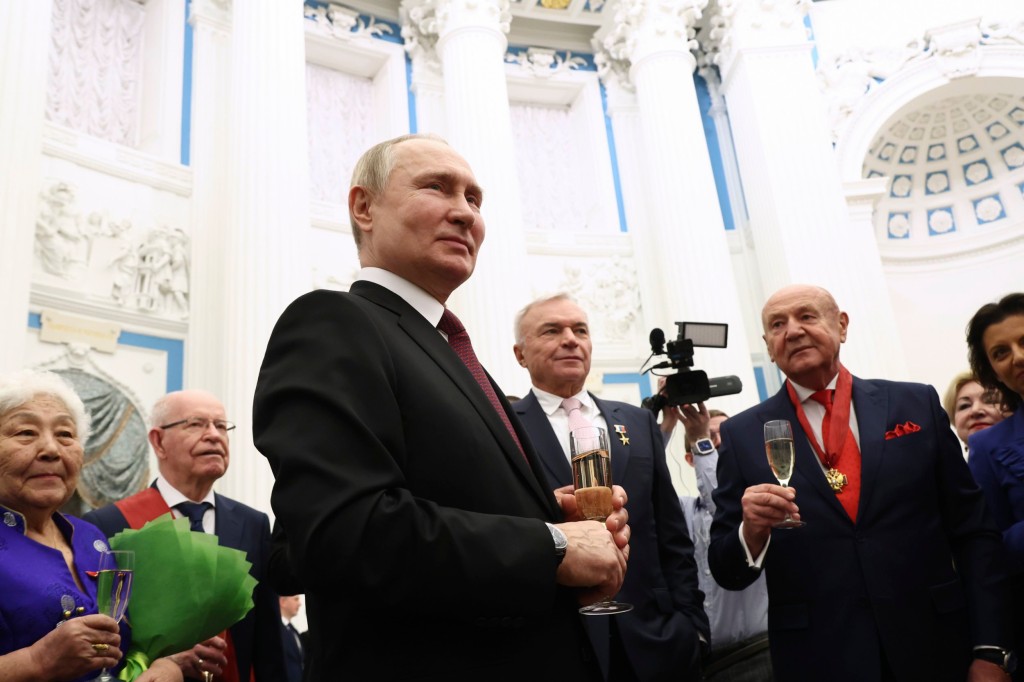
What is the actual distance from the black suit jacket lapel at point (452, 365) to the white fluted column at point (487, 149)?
6.84 m

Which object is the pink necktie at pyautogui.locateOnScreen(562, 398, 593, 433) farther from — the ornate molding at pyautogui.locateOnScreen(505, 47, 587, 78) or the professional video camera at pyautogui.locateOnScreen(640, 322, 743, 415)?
the ornate molding at pyautogui.locateOnScreen(505, 47, 587, 78)

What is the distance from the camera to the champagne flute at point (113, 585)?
205 cm

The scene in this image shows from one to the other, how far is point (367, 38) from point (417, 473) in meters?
10.3

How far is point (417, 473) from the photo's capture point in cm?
155

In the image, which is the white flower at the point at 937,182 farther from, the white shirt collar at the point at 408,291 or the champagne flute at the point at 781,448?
the white shirt collar at the point at 408,291

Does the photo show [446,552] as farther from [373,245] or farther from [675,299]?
[675,299]

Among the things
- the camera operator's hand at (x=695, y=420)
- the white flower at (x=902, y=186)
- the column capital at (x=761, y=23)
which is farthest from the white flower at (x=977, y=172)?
the camera operator's hand at (x=695, y=420)

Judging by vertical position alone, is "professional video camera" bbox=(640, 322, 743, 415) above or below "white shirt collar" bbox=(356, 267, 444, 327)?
above

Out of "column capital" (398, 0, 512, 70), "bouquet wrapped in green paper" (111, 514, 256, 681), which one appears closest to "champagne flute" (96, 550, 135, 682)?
"bouquet wrapped in green paper" (111, 514, 256, 681)

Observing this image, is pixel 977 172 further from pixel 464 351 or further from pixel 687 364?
pixel 464 351

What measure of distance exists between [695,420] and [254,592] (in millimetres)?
2013

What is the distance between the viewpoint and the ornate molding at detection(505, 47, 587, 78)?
39.2 ft

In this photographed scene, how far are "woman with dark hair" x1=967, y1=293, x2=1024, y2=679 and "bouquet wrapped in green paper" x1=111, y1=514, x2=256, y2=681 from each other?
91.8 inches

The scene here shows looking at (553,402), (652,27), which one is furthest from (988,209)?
(553,402)
